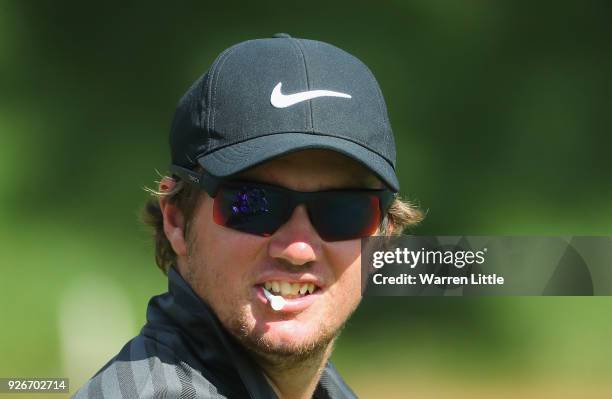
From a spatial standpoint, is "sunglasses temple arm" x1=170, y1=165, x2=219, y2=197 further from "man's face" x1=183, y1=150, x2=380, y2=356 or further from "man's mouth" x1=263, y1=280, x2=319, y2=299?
"man's mouth" x1=263, y1=280, x2=319, y2=299

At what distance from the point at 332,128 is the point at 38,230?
2282mm

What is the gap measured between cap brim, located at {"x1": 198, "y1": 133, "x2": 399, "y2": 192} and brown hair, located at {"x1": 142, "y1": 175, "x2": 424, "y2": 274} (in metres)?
0.15

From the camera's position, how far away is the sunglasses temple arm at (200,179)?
1.32 meters

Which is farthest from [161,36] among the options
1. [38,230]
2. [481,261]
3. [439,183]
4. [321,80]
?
[321,80]

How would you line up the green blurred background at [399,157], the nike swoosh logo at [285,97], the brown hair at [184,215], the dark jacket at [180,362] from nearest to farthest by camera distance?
the dark jacket at [180,362] → the nike swoosh logo at [285,97] → the brown hair at [184,215] → the green blurred background at [399,157]

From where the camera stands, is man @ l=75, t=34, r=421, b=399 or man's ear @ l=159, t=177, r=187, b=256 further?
man's ear @ l=159, t=177, r=187, b=256

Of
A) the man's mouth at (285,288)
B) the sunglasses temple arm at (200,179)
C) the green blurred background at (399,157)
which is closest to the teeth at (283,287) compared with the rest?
the man's mouth at (285,288)

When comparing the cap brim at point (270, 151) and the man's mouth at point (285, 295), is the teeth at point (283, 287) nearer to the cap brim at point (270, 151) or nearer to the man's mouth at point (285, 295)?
the man's mouth at point (285, 295)

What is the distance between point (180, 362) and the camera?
1.23 m

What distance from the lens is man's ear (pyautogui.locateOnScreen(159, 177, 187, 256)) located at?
145cm

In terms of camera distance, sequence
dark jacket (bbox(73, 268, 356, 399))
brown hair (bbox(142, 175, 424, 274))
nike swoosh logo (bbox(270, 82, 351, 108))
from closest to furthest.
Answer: dark jacket (bbox(73, 268, 356, 399)), nike swoosh logo (bbox(270, 82, 351, 108)), brown hair (bbox(142, 175, 424, 274))

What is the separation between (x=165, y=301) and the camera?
52.6 inches

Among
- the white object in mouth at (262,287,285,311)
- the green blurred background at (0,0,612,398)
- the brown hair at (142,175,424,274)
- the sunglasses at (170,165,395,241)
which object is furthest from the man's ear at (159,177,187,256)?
the green blurred background at (0,0,612,398)

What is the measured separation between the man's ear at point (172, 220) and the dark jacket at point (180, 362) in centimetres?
8
